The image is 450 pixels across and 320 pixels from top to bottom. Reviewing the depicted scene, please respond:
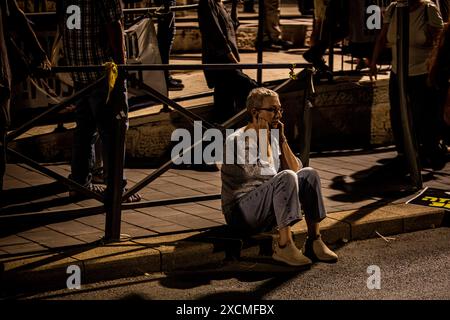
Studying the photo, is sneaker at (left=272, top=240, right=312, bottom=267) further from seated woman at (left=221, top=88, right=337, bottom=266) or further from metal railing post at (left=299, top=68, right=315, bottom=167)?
metal railing post at (left=299, top=68, right=315, bottom=167)

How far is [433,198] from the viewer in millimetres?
8875

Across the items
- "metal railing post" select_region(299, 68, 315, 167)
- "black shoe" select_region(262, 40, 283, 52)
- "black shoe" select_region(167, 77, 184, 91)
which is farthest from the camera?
"black shoe" select_region(262, 40, 283, 52)

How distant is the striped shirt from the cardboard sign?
2.81 metres

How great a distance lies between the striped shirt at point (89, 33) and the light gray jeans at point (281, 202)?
5.91 ft

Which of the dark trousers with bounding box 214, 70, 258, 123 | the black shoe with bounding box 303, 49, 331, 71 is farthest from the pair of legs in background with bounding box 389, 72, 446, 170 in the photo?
the dark trousers with bounding box 214, 70, 258, 123

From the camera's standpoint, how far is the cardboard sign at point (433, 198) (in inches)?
340

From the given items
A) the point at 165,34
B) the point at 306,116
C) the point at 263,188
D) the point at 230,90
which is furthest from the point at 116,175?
the point at 165,34

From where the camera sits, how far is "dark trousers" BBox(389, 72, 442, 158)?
10.2 m
